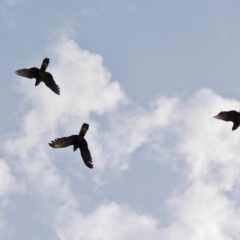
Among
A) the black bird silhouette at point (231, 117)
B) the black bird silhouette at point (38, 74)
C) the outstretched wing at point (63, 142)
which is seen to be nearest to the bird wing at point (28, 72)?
the black bird silhouette at point (38, 74)

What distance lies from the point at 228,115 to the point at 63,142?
8790mm

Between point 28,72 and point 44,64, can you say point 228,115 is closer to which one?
point 44,64

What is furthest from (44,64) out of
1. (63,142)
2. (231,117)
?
(231,117)

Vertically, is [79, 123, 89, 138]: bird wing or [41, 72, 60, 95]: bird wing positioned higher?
[41, 72, 60, 95]: bird wing

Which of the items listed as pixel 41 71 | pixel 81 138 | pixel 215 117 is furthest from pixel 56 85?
pixel 215 117

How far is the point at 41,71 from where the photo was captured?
32.1m

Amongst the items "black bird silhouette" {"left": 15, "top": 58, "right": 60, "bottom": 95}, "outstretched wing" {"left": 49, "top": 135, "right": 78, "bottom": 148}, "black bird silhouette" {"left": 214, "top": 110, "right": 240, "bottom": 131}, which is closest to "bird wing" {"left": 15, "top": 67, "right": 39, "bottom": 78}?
"black bird silhouette" {"left": 15, "top": 58, "right": 60, "bottom": 95}

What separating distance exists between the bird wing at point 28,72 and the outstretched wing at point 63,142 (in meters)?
5.95

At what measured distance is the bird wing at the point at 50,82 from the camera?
32.4 meters

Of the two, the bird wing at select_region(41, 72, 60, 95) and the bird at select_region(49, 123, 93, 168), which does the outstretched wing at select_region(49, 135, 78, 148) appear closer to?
the bird at select_region(49, 123, 93, 168)

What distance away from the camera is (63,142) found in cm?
2809

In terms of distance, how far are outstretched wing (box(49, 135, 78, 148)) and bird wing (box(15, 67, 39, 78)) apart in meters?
5.95

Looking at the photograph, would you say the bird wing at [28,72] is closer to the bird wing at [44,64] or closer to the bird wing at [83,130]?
the bird wing at [44,64]

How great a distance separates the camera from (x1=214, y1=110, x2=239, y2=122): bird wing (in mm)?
28844
